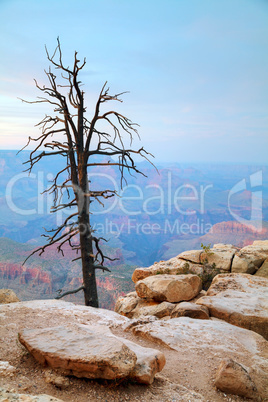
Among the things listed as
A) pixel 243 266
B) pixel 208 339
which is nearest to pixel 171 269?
pixel 243 266

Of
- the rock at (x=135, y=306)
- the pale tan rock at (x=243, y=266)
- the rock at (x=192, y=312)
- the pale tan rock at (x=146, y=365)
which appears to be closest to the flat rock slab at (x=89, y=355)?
the pale tan rock at (x=146, y=365)

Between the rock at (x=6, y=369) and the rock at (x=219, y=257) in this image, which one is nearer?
the rock at (x=6, y=369)

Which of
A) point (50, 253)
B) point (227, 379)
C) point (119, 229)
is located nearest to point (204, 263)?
point (227, 379)

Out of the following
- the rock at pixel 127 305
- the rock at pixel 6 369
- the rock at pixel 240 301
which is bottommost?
the rock at pixel 127 305

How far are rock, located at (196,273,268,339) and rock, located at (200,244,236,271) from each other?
1.89m

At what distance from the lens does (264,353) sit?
218 inches

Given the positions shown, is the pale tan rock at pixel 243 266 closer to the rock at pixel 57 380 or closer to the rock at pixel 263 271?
the rock at pixel 263 271

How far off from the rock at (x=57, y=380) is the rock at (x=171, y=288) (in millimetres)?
6385

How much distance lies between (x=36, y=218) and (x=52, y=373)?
171 metres

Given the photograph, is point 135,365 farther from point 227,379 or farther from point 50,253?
point 50,253

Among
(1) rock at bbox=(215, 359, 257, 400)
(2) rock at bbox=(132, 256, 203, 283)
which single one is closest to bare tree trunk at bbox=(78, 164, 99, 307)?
(2) rock at bbox=(132, 256, 203, 283)

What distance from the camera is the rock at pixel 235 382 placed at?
157 inches

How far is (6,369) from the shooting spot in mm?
3504

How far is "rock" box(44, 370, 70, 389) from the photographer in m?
3.34
